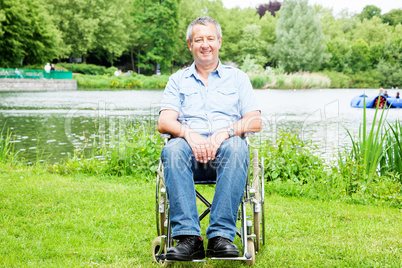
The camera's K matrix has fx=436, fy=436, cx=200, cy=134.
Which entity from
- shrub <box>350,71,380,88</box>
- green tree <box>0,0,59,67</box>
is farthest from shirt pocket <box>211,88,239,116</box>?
shrub <box>350,71,380,88</box>

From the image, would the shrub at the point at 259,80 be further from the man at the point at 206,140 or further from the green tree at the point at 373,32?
the man at the point at 206,140

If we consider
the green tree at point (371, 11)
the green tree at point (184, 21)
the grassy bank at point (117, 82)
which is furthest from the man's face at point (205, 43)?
the green tree at point (371, 11)

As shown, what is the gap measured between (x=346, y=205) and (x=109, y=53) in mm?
40106

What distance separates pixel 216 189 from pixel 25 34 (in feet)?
97.5

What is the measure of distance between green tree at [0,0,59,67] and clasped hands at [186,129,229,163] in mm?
26620

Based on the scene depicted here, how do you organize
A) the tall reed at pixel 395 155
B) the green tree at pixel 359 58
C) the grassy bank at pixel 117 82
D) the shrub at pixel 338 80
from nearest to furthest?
the tall reed at pixel 395 155 → the grassy bank at pixel 117 82 → the shrub at pixel 338 80 → the green tree at pixel 359 58

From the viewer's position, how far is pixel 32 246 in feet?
9.10

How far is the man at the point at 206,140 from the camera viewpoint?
2.40 m

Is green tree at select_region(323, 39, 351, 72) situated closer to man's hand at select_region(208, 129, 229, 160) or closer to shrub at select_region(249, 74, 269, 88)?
shrub at select_region(249, 74, 269, 88)

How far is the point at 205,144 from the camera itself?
→ 2.61 meters

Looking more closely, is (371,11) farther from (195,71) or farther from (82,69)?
(195,71)

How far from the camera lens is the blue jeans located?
2.41 meters

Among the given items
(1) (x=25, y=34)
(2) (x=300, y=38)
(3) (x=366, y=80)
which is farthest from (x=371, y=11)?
(1) (x=25, y=34)

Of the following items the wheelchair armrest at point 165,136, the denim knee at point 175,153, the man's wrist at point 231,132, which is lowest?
the denim knee at point 175,153
